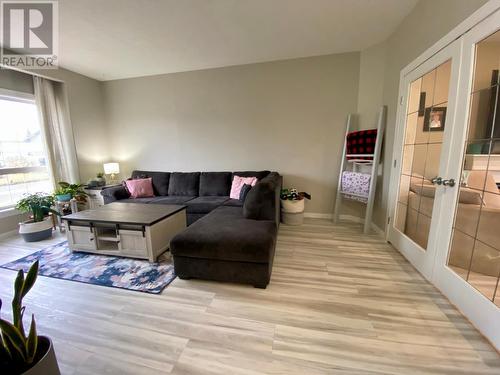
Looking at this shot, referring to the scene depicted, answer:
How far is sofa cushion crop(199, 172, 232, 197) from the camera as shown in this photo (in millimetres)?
3514

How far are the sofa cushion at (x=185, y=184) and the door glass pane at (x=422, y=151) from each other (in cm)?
291

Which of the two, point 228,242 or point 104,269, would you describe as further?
point 104,269

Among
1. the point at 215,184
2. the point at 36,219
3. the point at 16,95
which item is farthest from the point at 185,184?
the point at 16,95

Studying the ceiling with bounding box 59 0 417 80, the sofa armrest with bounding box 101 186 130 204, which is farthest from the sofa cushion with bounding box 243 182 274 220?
the sofa armrest with bounding box 101 186 130 204

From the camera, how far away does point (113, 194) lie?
330 centimetres

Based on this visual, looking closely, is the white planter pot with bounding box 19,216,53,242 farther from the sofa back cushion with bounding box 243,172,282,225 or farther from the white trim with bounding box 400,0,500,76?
the white trim with bounding box 400,0,500,76

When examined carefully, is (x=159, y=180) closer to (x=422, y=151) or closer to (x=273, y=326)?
(x=273, y=326)

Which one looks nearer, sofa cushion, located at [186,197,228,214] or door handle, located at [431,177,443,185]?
door handle, located at [431,177,443,185]

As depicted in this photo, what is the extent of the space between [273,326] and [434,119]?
221cm

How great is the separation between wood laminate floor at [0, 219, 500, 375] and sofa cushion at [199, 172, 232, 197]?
1.79 m

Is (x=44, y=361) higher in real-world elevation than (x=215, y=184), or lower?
lower

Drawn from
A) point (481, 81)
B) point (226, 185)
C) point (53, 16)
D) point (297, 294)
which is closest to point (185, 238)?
point (297, 294)

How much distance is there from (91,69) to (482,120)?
4.94 m

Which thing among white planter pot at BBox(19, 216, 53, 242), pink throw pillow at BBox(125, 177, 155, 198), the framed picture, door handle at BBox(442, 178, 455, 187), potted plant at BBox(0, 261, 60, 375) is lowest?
white planter pot at BBox(19, 216, 53, 242)
